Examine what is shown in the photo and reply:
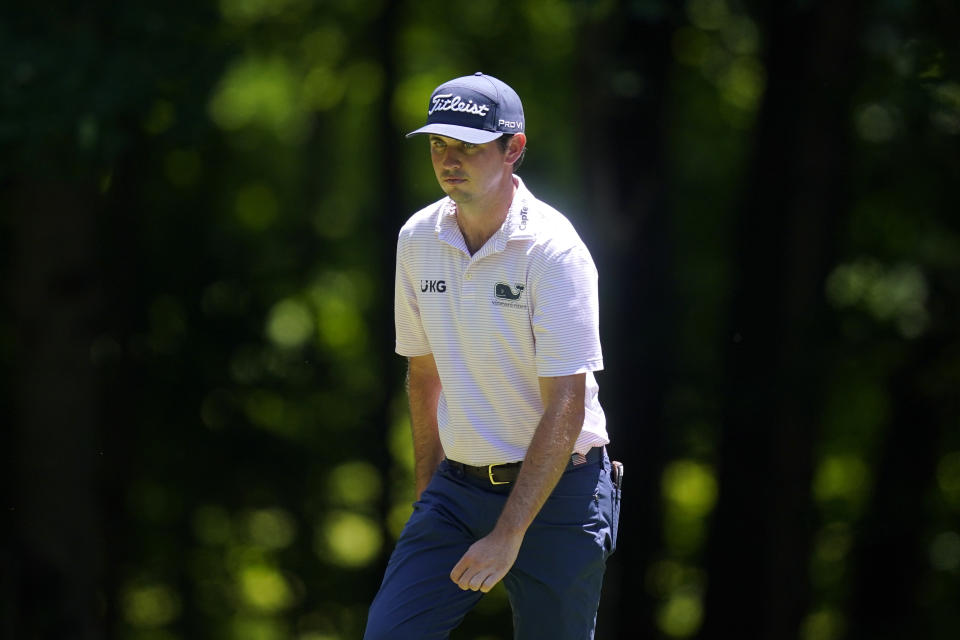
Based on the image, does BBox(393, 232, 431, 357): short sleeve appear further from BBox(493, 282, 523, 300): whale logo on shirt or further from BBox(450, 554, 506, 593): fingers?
BBox(450, 554, 506, 593): fingers

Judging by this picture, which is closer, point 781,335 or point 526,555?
point 526,555

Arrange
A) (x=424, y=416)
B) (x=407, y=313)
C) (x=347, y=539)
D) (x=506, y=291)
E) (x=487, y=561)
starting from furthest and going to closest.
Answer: (x=347, y=539)
(x=424, y=416)
(x=407, y=313)
(x=506, y=291)
(x=487, y=561)

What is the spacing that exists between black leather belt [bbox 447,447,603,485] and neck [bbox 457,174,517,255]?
23.3 inches

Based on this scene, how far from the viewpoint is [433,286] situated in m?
3.82

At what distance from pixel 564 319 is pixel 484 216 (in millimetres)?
371

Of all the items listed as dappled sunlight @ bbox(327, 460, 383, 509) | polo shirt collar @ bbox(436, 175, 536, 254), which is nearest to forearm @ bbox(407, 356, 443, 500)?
polo shirt collar @ bbox(436, 175, 536, 254)

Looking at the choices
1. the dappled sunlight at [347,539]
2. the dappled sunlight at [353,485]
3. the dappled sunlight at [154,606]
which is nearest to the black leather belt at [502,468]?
the dappled sunlight at [353,485]

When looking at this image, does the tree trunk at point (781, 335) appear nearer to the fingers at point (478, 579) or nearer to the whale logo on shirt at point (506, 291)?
the whale logo on shirt at point (506, 291)

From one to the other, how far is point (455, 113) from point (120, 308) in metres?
11.6

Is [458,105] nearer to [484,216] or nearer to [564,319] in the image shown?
[484,216]

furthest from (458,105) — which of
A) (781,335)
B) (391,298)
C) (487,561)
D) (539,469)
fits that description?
(391,298)

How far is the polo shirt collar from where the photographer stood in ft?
12.1

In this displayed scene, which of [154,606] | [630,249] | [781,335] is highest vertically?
[630,249]

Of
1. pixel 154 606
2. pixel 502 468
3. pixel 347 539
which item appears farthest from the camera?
pixel 347 539
